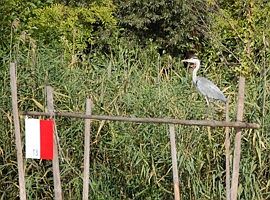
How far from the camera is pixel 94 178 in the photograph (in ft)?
15.7

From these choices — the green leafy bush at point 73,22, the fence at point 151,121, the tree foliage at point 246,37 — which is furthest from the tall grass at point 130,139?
the green leafy bush at point 73,22

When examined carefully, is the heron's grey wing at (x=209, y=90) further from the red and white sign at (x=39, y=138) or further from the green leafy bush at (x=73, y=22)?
the green leafy bush at (x=73, y=22)

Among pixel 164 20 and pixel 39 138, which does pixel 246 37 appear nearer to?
pixel 39 138

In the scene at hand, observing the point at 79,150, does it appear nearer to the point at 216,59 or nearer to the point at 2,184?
the point at 2,184

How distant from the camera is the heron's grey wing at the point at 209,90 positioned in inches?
193

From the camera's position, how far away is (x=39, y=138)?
377 cm

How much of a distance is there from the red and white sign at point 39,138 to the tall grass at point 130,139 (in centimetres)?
90

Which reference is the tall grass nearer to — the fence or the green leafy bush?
the fence

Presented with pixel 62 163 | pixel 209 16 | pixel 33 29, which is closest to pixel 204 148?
pixel 62 163

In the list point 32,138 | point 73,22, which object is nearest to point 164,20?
point 73,22

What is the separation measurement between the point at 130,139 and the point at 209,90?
67 centimetres

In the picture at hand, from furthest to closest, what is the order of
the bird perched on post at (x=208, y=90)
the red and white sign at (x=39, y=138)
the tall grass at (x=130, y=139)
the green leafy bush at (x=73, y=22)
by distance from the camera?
the green leafy bush at (x=73, y=22), the bird perched on post at (x=208, y=90), the tall grass at (x=130, y=139), the red and white sign at (x=39, y=138)

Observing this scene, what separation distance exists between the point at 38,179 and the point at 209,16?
6062 millimetres

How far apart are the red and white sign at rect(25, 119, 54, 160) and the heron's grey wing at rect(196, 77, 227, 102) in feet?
4.84
